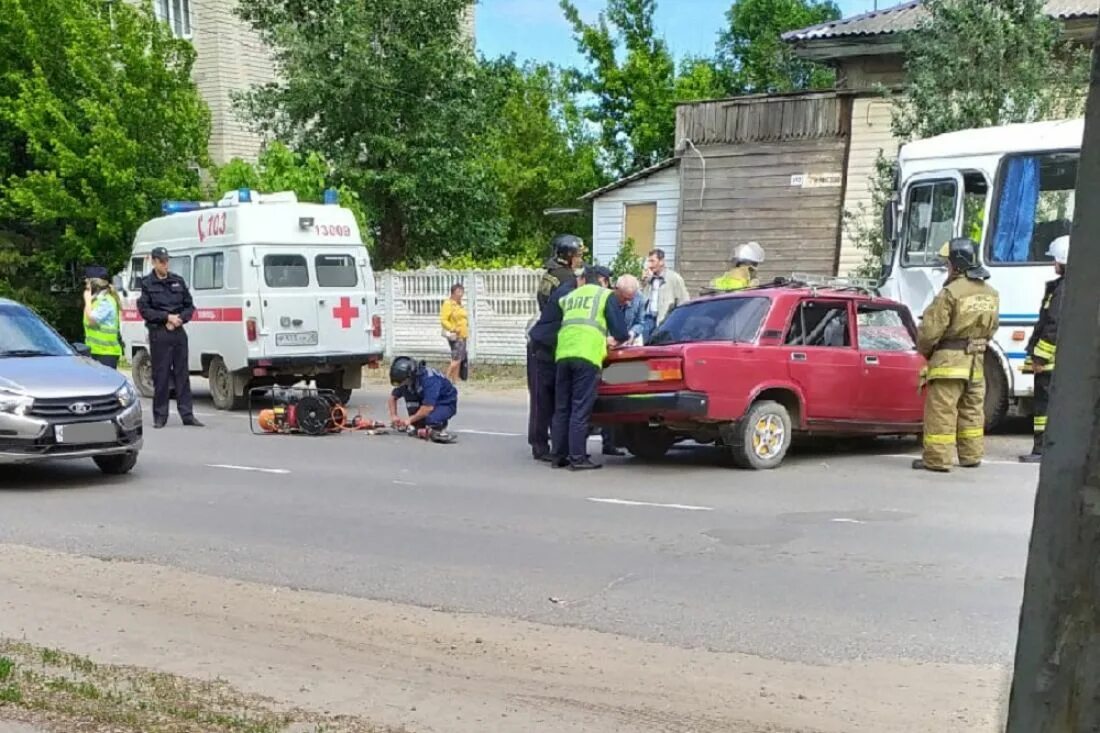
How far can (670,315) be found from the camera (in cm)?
1080

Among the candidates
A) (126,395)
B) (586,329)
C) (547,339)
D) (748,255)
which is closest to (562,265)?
(547,339)

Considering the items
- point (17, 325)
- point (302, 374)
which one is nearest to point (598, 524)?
point (17, 325)

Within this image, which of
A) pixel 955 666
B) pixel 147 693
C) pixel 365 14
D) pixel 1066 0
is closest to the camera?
pixel 147 693

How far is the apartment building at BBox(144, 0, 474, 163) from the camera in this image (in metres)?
32.0

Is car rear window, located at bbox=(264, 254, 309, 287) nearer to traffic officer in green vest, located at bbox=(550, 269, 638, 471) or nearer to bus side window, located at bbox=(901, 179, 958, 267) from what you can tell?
traffic officer in green vest, located at bbox=(550, 269, 638, 471)

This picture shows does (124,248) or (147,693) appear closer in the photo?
(147,693)

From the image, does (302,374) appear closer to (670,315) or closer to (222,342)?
(222,342)

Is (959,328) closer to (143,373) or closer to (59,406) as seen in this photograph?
(59,406)

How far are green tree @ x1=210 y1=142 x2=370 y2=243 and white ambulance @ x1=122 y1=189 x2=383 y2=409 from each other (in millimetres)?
7263

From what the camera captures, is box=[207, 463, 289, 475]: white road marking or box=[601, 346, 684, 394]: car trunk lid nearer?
box=[601, 346, 684, 394]: car trunk lid

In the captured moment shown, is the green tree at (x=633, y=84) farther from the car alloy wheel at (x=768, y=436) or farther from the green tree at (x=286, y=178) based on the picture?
the car alloy wheel at (x=768, y=436)

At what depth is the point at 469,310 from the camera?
2231 cm

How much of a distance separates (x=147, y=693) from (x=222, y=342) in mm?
11632

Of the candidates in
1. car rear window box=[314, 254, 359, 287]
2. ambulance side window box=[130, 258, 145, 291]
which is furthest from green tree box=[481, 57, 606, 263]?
car rear window box=[314, 254, 359, 287]
